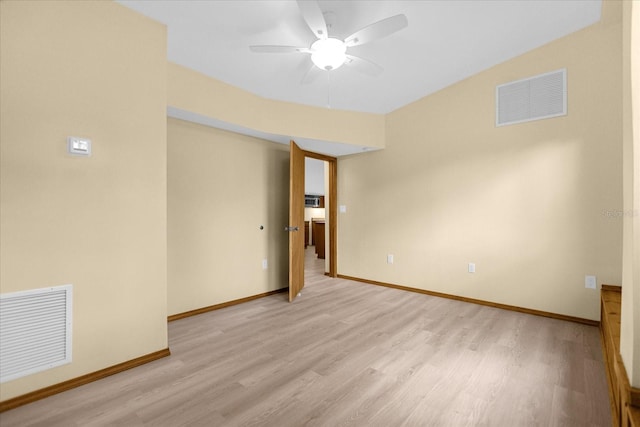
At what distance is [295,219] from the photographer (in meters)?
3.73

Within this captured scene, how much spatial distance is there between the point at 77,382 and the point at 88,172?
1356 millimetres

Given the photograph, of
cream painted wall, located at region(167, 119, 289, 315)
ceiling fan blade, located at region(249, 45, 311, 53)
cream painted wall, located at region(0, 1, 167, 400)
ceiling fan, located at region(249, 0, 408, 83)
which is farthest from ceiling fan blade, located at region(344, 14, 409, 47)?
cream painted wall, located at region(167, 119, 289, 315)

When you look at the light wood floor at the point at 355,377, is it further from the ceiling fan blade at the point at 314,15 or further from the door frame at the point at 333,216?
the ceiling fan blade at the point at 314,15

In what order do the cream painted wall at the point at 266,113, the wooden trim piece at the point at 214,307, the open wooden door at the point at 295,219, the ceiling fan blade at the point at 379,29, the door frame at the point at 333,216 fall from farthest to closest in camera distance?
the door frame at the point at 333,216 → the open wooden door at the point at 295,219 → the wooden trim piece at the point at 214,307 → the cream painted wall at the point at 266,113 → the ceiling fan blade at the point at 379,29

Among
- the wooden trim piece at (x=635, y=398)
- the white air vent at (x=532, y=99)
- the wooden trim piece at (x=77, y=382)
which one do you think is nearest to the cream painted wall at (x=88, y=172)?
the wooden trim piece at (x=77, y=382)

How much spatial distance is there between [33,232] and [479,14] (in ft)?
11.8

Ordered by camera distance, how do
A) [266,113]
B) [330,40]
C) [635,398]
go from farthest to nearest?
1. [266,113]
2. [330,40]
3. [635,398]

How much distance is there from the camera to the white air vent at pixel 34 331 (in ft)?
5.23

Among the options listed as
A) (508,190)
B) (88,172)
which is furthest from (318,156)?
(88,172)

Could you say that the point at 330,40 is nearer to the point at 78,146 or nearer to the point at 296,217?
the point at 78,146

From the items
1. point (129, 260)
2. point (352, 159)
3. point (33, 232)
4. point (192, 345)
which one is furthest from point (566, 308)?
point (33, 232)

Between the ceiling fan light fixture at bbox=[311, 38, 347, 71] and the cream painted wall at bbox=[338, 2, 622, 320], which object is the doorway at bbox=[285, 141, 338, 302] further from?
the ceiling fan light fixture at bbox=[311, 38, 347, 71]

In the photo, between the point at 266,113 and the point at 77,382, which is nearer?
the point at 77,382

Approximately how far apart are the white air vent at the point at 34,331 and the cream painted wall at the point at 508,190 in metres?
3.67
